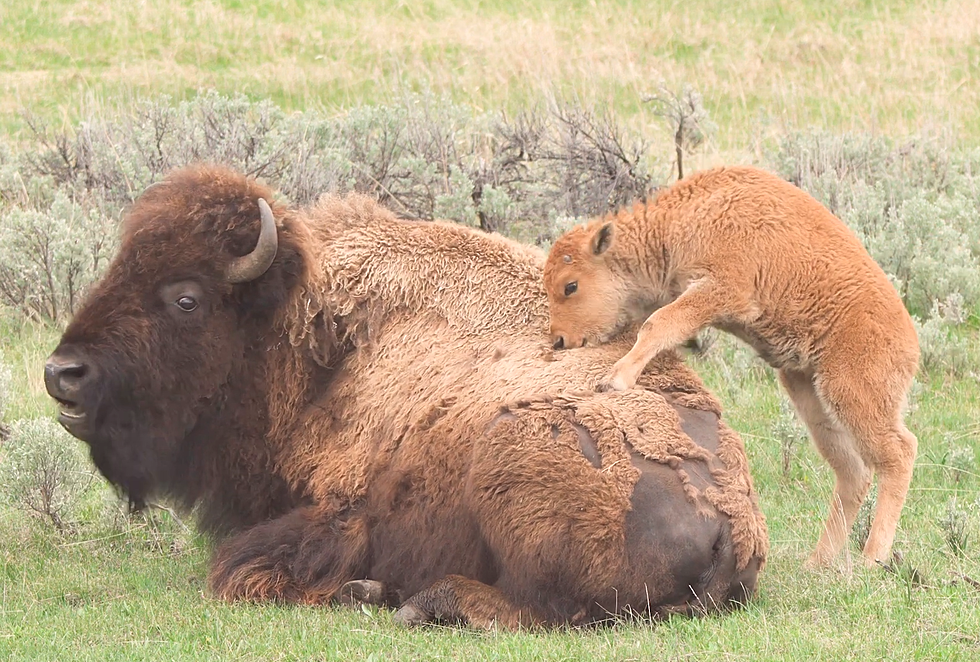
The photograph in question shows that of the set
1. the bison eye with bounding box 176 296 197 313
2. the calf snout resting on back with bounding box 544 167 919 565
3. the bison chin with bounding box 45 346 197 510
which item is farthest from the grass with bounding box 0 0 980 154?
the bison chin with bounding box 45 346 197 510

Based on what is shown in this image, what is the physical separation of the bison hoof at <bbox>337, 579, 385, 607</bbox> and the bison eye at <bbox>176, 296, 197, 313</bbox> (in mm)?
1352

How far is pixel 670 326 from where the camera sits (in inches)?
234

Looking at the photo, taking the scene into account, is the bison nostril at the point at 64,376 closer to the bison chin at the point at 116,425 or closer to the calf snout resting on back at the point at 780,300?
the bison chin at the point at 116,425

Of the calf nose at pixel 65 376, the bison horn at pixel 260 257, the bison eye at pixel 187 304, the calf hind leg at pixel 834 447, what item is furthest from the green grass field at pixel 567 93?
the bison horn at pixel 260 257

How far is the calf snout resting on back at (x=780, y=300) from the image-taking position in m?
6.07

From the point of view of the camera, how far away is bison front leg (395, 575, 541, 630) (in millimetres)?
5188

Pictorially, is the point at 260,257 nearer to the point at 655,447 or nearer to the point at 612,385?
the point at 612,385

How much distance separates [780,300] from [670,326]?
0.56m

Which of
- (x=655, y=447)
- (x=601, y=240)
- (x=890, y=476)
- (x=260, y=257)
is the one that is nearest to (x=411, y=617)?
(x=655, y=447)

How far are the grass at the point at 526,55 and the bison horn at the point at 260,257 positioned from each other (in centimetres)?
989

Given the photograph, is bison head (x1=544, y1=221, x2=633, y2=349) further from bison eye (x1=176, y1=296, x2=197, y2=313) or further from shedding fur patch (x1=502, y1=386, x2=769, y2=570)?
bison eye (x1=176, y1=296, x2=197, y2=313)

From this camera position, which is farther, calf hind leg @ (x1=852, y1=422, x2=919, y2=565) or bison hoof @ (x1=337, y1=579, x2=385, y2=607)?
calf hind leg @ (x1=852, y1=422, x2=919, y2=565)

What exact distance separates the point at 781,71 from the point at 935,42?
2565mm

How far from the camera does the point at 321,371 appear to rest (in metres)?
6.12
